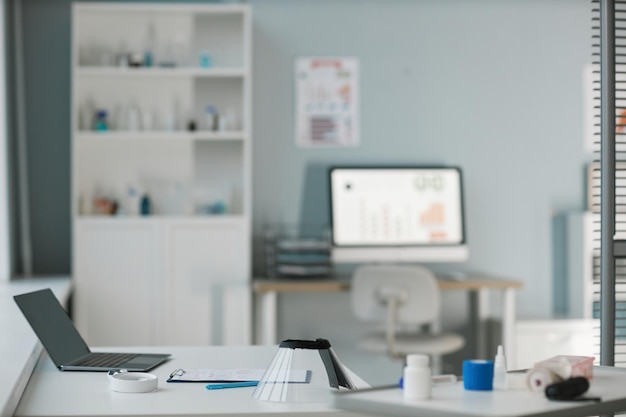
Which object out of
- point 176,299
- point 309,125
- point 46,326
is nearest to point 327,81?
point 309,125

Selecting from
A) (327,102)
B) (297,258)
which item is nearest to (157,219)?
(297,258)

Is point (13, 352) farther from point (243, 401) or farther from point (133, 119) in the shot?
point (133, 119)

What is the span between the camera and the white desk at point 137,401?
182 centimetres

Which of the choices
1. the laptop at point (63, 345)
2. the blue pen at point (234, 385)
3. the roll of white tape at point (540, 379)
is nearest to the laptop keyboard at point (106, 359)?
the laptop at point (63, 345)

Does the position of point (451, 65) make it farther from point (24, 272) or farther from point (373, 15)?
point (24, 272)

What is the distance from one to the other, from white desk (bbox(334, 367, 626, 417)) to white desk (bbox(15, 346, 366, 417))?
184mm

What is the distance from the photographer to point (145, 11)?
4656mm

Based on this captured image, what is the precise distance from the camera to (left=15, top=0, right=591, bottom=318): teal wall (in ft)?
15.8

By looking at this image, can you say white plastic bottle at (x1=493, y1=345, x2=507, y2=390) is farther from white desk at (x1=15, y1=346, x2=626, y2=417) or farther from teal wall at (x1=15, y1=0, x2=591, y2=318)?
teal wall at (x1=15, y1=0, x2=591, y2=318)

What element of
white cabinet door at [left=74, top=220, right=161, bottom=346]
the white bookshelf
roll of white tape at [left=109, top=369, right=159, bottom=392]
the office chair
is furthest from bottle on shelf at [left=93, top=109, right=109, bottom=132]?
roll of white tape at [left=109, top=369, right=159, bottom=392]

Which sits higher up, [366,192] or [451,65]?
[451,65]

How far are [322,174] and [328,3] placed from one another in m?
0.92

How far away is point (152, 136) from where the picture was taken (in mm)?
4582

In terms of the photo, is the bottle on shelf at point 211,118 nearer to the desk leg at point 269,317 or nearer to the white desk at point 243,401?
the desk leg at point 269,317
